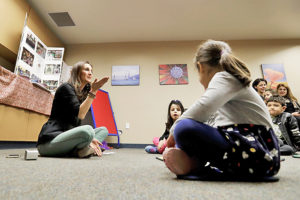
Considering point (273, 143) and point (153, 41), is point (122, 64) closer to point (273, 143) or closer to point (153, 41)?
point (153, 41)

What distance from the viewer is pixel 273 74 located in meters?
3.31

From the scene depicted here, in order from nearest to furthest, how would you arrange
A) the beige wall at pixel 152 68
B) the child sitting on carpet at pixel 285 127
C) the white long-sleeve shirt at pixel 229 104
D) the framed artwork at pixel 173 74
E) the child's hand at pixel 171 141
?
the white long-sleeve shirt at pixel 229 104 → the child's hand at pixel 171 141 → the child sitting on carpet at pixel 285 127 → the beige wall at pixel 152 68 → the framed artwork at pixel 173 74

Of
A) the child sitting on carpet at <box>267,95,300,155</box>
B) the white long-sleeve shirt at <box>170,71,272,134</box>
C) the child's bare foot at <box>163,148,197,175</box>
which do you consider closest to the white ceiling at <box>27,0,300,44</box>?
the child sitting on carpet at <box>267,95,300,155</box>

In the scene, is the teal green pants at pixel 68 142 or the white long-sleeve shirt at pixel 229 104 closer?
the white long-sleeve shirt at pixel 229 104

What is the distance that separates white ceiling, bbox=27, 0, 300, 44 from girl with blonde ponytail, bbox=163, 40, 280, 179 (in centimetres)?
235

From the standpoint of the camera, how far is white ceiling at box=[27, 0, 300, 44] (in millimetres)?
2596

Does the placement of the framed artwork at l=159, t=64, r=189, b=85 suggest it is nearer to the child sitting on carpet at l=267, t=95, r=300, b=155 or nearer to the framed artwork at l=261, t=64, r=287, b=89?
the framed artwork at l=261, t=64, r=287, b=89

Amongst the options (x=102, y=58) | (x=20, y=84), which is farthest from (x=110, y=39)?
(x=20, y=84)

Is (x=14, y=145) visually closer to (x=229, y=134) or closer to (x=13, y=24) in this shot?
(x=13, y=24)

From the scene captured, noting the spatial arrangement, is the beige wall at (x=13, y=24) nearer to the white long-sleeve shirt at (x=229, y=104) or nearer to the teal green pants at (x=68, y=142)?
the teal green pants at (x=68, y=142)

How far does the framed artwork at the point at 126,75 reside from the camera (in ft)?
11.2

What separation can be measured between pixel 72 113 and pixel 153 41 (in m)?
2.70

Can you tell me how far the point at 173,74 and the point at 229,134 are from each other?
9.44ft

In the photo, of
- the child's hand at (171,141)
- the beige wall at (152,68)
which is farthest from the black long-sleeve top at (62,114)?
the beige wall at (152,68)
